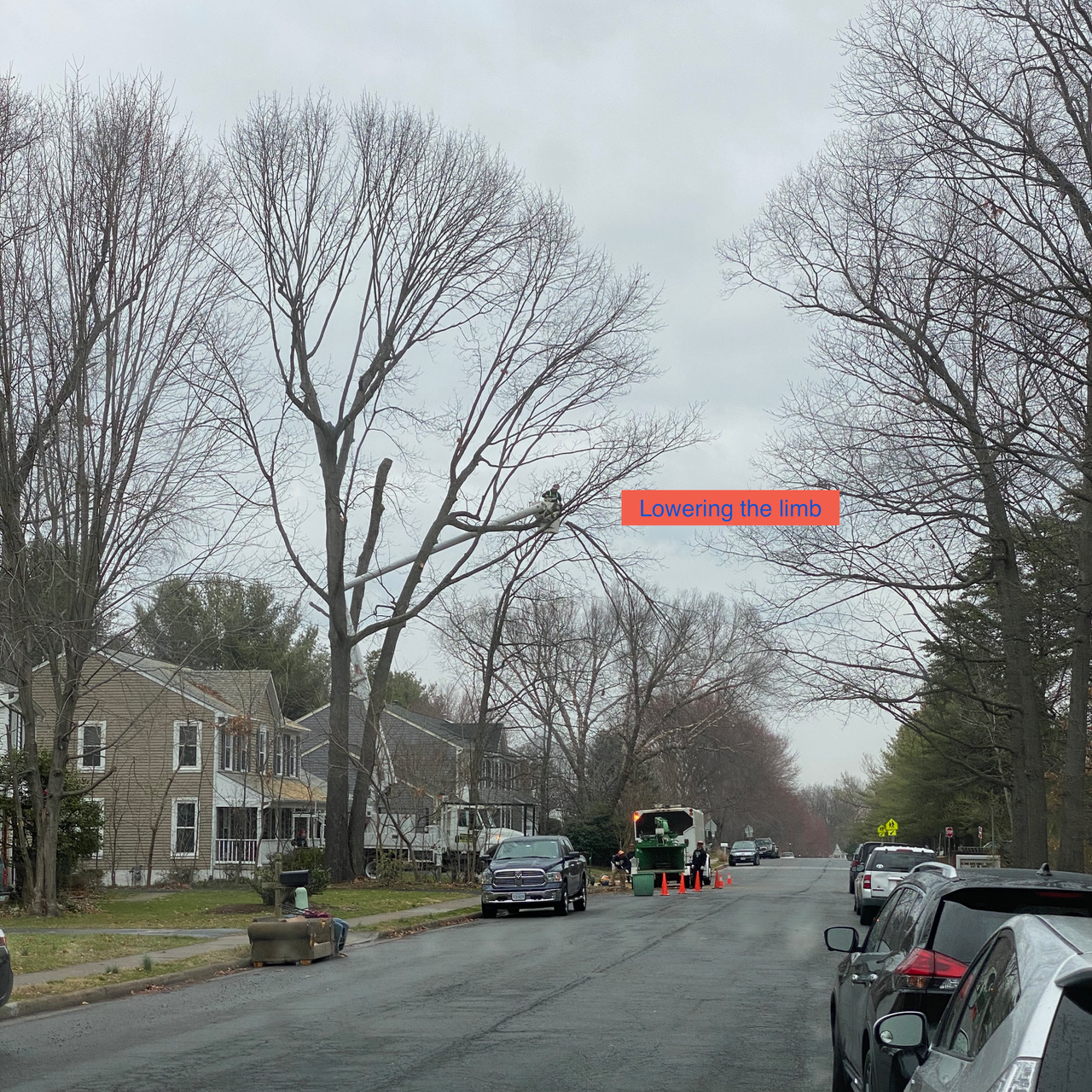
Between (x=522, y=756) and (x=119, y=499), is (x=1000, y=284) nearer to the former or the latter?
(x=119, y=499)

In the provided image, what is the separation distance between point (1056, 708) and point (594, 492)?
12.7 metres

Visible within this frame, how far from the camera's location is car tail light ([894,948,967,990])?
258 inches

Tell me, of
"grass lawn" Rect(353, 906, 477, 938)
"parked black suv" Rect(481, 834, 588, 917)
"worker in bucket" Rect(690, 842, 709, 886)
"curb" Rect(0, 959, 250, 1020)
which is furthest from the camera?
"worker in bucket" Rect(690, 842, 709, 886)

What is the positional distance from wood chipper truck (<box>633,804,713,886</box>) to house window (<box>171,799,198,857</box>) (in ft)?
49.9

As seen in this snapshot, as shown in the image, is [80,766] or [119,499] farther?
[80,766]

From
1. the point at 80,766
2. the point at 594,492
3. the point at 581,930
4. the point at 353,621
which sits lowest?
the point at 581,930

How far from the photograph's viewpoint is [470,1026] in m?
12.0

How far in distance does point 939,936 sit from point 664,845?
122 feet

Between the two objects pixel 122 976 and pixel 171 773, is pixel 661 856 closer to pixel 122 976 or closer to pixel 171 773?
pixel 171 773

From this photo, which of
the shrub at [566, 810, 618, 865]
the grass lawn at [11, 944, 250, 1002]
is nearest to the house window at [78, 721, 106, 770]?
the shrub at [566, 810, 618, 865]

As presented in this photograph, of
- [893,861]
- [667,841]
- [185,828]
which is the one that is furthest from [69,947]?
[185,828]

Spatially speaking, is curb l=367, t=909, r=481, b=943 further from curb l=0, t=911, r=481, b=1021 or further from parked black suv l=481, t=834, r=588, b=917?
curb l=0, t=911, r=481, b=1021

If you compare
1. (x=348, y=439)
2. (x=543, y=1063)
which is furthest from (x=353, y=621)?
(x=543, y=1063)

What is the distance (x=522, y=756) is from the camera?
55.4 meters
